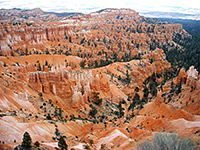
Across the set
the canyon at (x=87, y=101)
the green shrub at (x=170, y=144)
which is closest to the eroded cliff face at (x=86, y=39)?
the canyon at (x=87, y=101)

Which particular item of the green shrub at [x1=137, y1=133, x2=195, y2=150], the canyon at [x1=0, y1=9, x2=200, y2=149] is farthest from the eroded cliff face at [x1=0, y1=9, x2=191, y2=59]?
the green shrub at [x1=137, y1=133, x2=195, y2=150]

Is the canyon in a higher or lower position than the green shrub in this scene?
lower

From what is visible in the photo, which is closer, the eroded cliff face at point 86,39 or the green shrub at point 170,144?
the green shrub at point 170,144

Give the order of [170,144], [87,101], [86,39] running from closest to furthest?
[170,144] < [87,101] < [86,39]

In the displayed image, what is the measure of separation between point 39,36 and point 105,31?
52.0 meters

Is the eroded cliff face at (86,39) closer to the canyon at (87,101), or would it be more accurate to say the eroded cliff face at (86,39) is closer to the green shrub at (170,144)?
the canyon at (87,101)

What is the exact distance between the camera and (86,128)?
998 inches

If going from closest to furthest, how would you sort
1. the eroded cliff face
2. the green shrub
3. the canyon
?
the green shrub, the canyon, the eroded cliff face

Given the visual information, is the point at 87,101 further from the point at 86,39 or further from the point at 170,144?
the point at 86,39

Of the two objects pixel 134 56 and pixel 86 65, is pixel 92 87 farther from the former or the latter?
pixel 134 56

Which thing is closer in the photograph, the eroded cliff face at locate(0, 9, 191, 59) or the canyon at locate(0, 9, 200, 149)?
the canyon at locate(0, 9, 200, 149)

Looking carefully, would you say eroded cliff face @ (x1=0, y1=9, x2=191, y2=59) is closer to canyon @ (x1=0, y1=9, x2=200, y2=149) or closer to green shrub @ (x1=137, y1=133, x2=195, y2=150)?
canyon @ (x1=0, y1=9, x2=200, y2=149)

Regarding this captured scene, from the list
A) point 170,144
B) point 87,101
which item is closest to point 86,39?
point 87,101

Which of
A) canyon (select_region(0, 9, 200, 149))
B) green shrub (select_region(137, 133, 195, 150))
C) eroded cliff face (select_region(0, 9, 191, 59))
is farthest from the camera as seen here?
eroded cliff face (select_region(0, 9, 191, 59))
